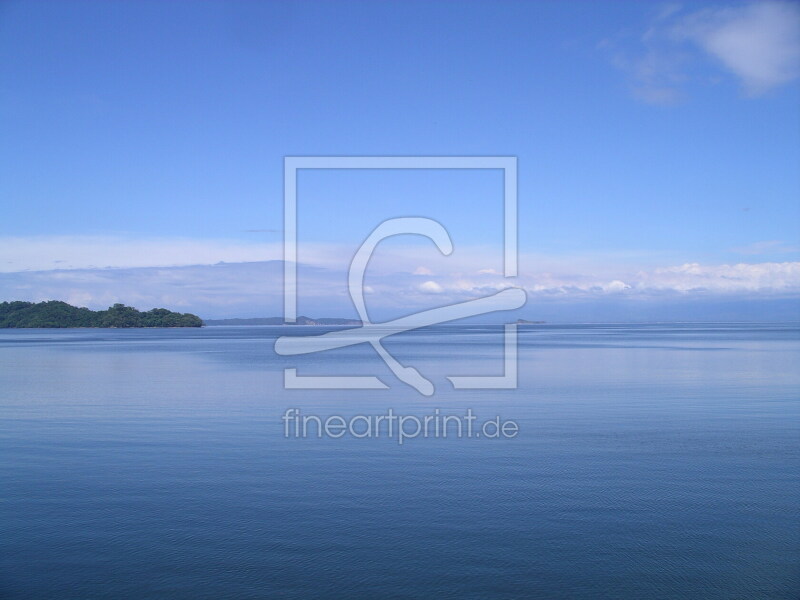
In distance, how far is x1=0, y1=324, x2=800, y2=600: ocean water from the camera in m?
8.55

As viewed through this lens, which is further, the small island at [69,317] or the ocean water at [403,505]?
the small island at [69,317]

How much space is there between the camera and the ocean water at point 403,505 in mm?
8555

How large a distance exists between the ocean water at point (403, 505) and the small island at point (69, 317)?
525 ft

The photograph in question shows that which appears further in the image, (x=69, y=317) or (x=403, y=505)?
(x=69, y=317)

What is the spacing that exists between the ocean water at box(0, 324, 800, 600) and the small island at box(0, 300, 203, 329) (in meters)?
160

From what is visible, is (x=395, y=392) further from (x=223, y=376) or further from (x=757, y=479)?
(x=757, y=479)

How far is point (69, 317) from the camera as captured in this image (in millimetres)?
167875

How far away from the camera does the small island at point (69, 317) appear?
16538cm

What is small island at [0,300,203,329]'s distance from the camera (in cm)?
16538

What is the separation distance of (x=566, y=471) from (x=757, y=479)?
3.40 m

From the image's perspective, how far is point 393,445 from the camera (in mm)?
16203

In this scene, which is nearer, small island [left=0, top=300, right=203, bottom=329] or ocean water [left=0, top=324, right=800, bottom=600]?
ocean water [left=0, top=324, right=800, bottom=600]

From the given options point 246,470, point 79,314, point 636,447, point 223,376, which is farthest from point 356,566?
point 79,314

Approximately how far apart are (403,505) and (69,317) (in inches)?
6911
